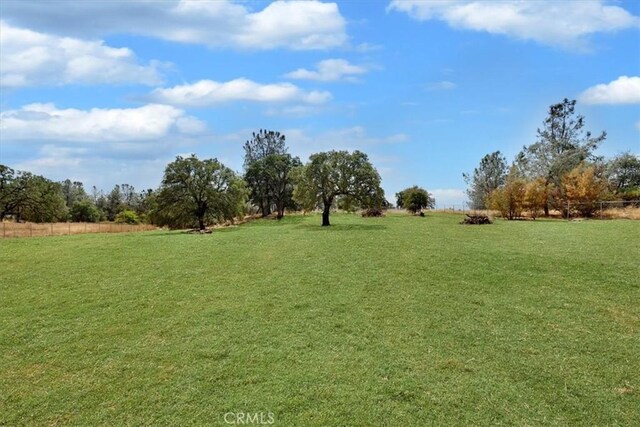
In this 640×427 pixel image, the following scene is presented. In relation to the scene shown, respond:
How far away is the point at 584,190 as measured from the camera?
41875mm

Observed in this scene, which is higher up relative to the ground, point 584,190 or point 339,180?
point 339,180

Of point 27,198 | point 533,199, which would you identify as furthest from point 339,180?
point 27,198

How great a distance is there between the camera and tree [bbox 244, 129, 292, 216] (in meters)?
65.3

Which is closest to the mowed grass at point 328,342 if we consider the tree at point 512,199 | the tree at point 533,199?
the tree at point 512,199

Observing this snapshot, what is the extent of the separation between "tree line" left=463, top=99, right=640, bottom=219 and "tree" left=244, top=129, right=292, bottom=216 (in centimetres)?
3031

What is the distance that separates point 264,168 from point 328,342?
5866cm

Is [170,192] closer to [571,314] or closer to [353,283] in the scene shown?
[353,283]

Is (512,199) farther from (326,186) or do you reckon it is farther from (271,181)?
(271,181)

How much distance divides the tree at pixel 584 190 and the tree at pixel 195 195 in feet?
106

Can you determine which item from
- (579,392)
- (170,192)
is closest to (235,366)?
(579,392)

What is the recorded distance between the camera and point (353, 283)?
11977 mm

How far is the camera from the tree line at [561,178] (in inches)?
1678

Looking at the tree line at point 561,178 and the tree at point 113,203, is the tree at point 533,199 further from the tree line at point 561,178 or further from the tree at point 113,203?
the tree at point 113,203

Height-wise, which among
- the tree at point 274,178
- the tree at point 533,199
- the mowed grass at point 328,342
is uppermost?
the tree at point 274,178
